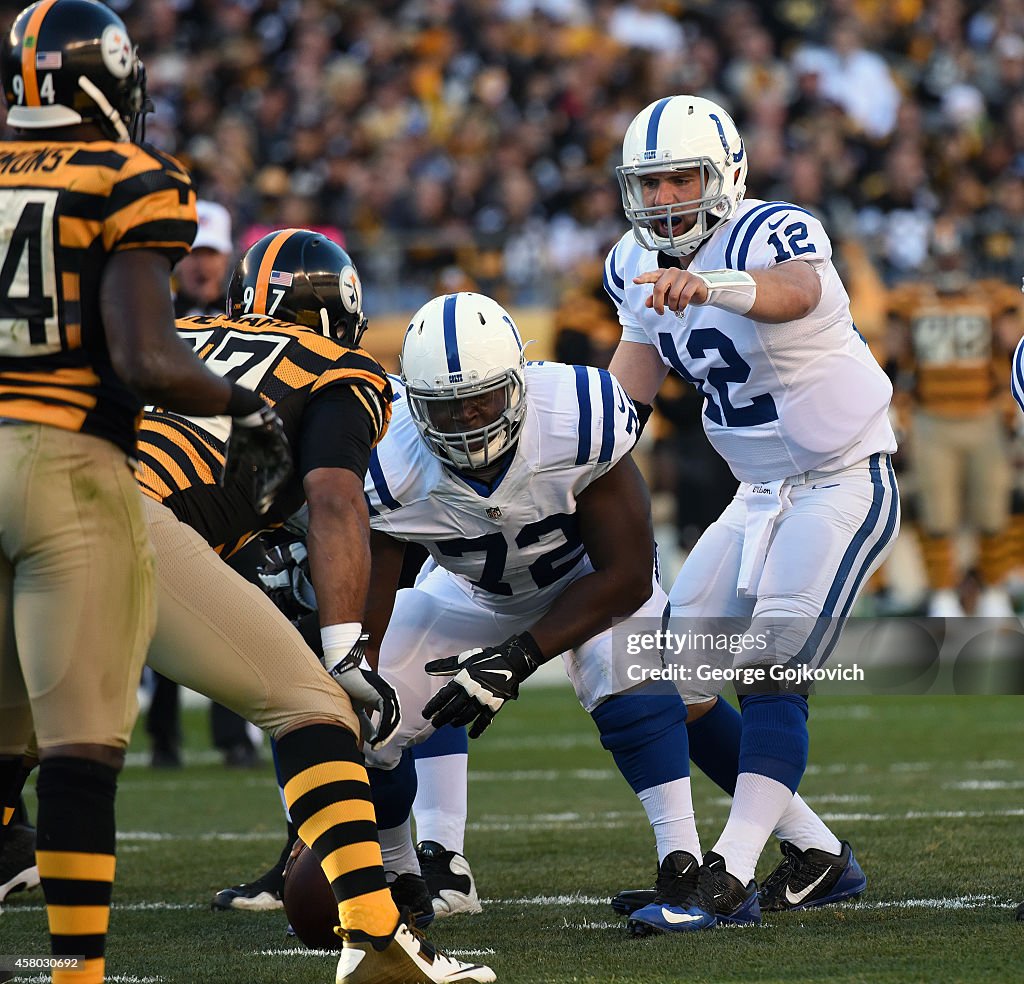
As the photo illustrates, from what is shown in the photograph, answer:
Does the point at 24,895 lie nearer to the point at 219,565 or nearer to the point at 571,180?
the point at 219,565

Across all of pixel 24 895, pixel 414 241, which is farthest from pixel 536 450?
pixel 414 241

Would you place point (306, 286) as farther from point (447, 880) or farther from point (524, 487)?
point (447, 880)

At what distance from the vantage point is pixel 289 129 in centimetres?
1284

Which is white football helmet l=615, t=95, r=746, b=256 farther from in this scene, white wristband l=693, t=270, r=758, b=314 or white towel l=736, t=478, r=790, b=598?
white towel l=736, t=478, r=790, b=598

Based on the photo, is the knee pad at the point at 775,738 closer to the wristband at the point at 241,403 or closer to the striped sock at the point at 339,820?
the striped sock at the point at 339,820

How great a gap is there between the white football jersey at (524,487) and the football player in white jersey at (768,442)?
0.97 ft

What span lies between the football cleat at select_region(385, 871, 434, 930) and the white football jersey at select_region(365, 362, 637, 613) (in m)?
0.71

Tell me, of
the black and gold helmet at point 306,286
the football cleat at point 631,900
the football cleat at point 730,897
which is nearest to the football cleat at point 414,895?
the football cleat at point 631,900

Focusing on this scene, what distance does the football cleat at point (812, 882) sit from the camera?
4016 mm

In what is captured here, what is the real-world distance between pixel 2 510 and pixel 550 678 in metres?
8.09

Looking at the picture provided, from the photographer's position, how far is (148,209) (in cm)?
262

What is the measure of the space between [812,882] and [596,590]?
0.89m

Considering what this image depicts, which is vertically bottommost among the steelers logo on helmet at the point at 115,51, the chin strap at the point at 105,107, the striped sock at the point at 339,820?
the striped sock at the point at 339,820

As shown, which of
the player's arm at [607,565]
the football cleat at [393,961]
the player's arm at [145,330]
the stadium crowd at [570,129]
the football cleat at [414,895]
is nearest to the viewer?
the player's arm at [145,330]
